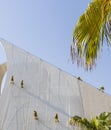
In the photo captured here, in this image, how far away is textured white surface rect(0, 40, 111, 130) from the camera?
1544 cm

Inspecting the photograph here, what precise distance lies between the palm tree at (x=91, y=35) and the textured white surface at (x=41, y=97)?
1192cm

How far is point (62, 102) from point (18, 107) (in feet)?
6.76

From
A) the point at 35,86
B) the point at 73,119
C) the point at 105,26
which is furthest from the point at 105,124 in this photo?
the point at 105,26

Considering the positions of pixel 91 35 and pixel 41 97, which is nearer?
pixel 91 35

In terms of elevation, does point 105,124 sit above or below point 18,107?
below

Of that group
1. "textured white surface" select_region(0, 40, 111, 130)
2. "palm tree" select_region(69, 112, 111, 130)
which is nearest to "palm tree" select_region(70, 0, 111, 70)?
"palm tree" select_region(69, 112, 111, 130)

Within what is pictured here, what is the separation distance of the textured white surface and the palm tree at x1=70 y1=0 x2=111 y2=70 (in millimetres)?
11924

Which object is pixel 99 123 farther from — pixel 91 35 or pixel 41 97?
pixel 91 35

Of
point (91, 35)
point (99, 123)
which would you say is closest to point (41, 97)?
point (99, 123)

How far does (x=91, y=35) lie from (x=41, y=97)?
42.8ft

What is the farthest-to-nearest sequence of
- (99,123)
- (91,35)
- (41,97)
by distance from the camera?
1. (41,97)
2. (99,123)
3. (91,35)

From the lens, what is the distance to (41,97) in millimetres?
16391

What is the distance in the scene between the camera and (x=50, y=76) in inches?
690

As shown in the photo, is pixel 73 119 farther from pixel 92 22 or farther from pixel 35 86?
pixel 92 22
